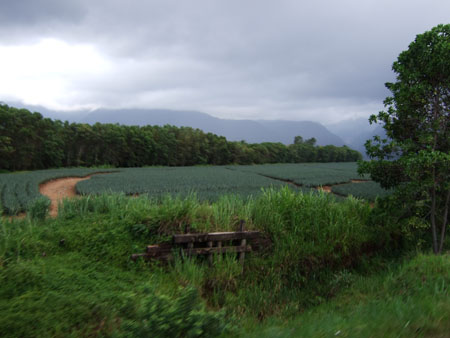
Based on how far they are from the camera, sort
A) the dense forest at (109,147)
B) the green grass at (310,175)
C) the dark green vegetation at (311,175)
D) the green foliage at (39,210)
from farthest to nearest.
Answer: the dense forest at (109,147) < the green grass at (310,175) < the dark green vegetation at (311,175) < the green foliage at (39,210)

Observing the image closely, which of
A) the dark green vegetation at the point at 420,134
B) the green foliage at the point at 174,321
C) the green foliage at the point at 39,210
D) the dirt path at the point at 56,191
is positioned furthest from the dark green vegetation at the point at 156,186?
the green foliage at the point at 174,321

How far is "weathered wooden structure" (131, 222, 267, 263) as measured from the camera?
5199mm

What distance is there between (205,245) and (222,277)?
0.79 m

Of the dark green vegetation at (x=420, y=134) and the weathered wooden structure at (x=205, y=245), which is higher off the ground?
the dark green vegetation at (x=420, y=134)

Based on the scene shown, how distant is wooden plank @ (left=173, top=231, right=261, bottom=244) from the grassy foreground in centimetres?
42

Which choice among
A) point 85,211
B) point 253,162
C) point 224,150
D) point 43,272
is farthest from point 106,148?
point 43,272

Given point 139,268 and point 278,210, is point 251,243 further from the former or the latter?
point 139,268

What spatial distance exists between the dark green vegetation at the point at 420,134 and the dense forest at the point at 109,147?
41.9 metres

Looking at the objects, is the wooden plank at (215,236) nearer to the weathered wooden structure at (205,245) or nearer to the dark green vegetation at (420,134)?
the weathered wooden structure at (205,245)

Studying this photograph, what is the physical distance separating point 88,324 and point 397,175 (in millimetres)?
6795

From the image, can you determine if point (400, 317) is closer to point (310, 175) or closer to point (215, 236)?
point (215, 236)

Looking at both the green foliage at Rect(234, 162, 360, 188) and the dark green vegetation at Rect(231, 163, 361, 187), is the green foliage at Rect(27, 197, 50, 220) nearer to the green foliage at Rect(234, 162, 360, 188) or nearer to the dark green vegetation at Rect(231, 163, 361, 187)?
the dark green vegetation at Rect(231, 163, 361, 187)

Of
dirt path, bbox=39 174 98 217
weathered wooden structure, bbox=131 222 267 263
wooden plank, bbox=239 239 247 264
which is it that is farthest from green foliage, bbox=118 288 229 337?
dirt path, bbox=39 174 98 217

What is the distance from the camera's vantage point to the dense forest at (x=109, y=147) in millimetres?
35594
